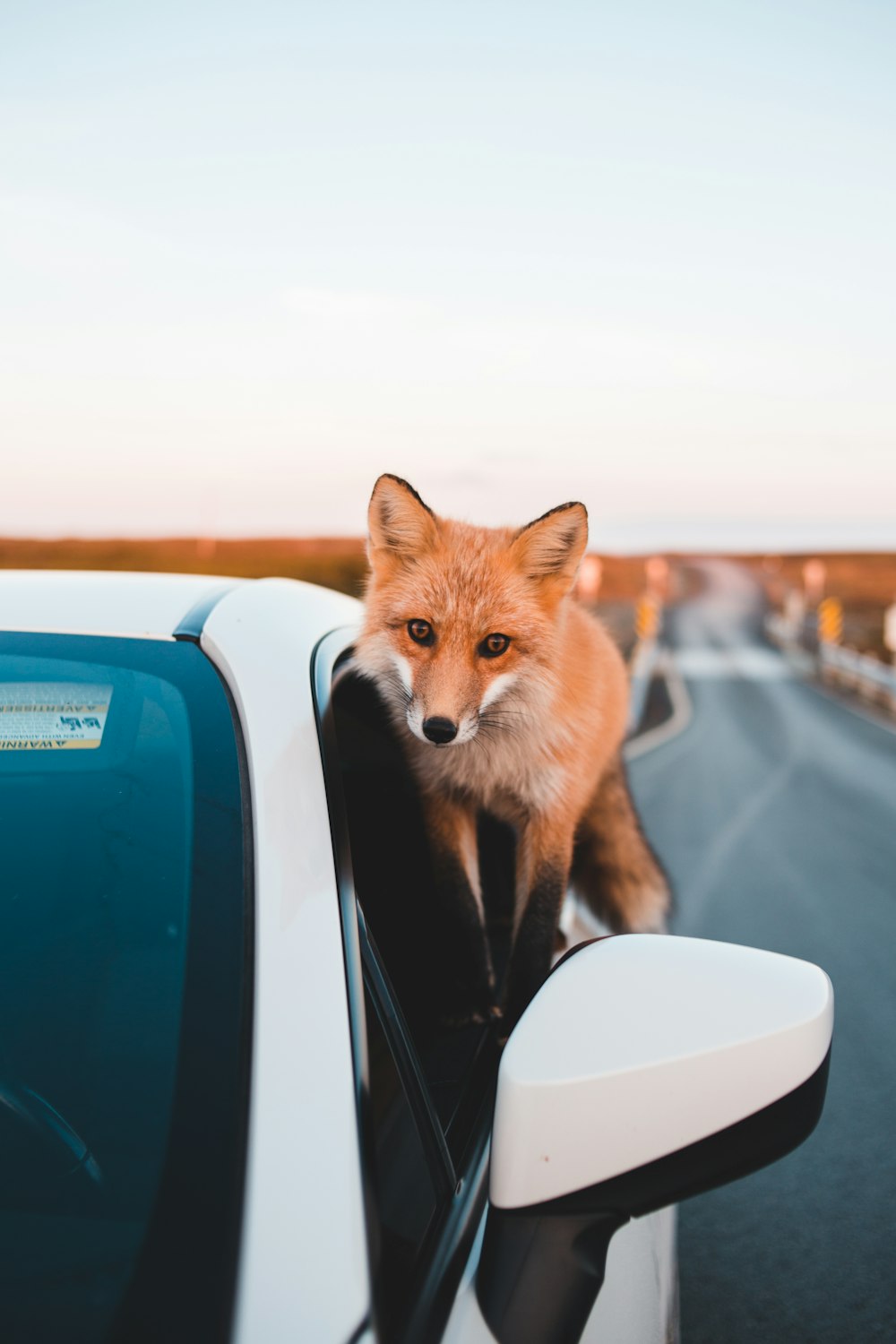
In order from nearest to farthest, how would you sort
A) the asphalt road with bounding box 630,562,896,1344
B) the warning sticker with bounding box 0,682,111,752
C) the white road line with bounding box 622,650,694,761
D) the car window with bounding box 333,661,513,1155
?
1. the warning sticker with bounding box 0,682,111,752
2. the car window with bounding box 333,661,513,1155
3. the asphalt road with bounding box 630,562,896,1344
4. the white road line with bounding box 622,650,694,761

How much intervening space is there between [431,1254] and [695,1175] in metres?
0.37

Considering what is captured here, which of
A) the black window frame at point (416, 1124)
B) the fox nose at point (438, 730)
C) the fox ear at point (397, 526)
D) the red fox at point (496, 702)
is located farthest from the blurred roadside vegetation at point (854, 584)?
the black window frame at point (416, 1124)

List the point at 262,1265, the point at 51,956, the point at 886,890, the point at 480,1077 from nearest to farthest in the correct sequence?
the point at 262,1265, the point at 51,956, the point at 480,1077, the point at 886,890

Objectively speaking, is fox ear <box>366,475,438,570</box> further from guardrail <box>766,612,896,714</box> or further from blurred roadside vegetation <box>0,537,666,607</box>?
blurred roadside vegetation <box>0,537,666,607</box>

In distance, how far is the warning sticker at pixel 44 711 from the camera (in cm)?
154

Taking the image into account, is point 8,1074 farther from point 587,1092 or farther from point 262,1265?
point 587,1092

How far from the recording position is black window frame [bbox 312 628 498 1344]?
1.10 m

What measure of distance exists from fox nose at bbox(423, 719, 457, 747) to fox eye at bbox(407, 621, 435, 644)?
39cm

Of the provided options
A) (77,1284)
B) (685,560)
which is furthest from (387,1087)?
(685,560)

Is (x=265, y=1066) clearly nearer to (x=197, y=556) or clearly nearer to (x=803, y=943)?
(x=803, y=943)

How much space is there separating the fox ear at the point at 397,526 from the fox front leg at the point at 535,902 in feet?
2.87

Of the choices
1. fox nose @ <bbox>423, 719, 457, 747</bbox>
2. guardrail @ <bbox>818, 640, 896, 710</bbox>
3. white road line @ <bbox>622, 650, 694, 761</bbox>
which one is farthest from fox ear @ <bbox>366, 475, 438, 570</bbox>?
guardrail @ <bbox>818, 640, 896, 710</bbox>

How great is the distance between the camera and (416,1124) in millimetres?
1390

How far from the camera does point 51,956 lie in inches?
52.2
